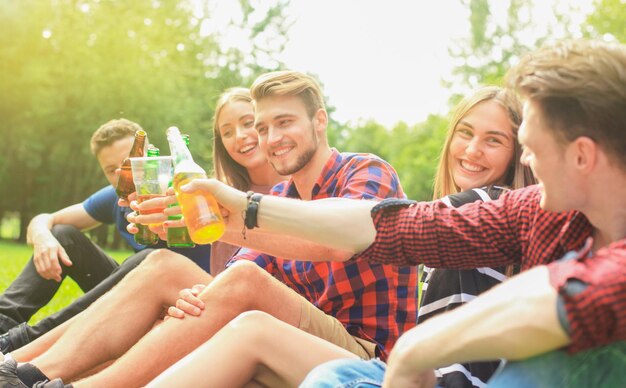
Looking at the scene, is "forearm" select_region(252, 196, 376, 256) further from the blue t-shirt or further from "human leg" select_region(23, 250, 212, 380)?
the blue t-shirt

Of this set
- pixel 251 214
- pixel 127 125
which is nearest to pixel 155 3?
pixel 127 125

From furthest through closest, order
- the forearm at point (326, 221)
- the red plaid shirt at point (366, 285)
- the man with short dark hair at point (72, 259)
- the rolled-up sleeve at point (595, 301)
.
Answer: the man with short dark hair at point (72, 259) → the red plaid shirt at point (366, 285) → the forearm at point (326, 221) → the rolled-up sleeve at point (595, 301)

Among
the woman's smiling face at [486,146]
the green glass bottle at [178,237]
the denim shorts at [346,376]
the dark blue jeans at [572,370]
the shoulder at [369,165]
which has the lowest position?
the denim shorts at [346,376]

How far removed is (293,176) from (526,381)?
2310 millimetres

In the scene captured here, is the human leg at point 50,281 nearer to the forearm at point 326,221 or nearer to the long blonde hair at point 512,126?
the long blonde hair at point 512,126

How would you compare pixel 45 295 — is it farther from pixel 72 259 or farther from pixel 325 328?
pixel 325 328

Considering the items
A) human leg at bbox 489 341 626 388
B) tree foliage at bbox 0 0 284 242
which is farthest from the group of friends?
tree foliage at bbox 0 0 284 242

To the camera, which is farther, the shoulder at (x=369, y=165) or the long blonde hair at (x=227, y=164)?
the long blonde hair at (x=227, y=164)

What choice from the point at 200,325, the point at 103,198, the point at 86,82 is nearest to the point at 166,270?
the point at 200,325

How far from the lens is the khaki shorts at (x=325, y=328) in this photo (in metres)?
2.85

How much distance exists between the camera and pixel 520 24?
32.6 meters

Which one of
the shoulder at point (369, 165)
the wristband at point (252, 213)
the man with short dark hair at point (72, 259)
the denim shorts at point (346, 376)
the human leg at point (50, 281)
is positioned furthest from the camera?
the human leg at point (50, 281)

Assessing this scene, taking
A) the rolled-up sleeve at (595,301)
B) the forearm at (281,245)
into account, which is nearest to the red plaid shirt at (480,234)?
the rolled-up sleeve at (595,301)

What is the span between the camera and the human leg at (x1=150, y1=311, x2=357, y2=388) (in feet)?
7.78
